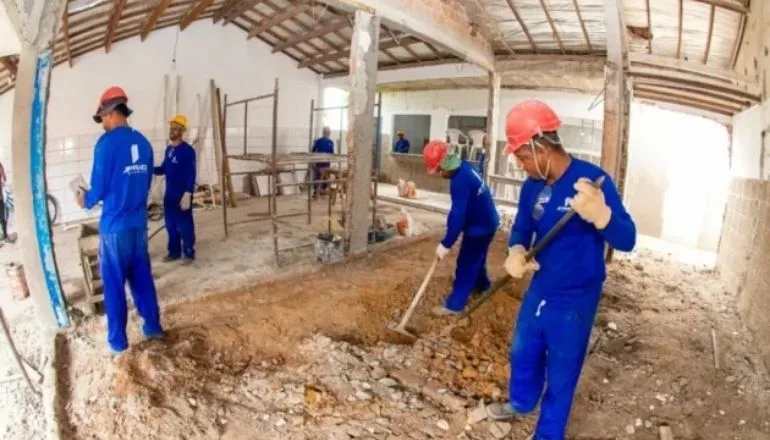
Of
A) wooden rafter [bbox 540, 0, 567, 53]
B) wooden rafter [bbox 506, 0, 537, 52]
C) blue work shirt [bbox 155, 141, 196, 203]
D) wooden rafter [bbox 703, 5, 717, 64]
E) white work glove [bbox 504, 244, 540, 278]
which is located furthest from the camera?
wooden rafter [bbox 506, 0, 537, 52]

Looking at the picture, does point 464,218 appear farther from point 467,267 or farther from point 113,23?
point 113,23

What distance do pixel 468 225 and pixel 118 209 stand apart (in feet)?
8.61

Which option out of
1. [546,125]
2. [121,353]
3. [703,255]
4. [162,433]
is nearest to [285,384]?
[162,433]

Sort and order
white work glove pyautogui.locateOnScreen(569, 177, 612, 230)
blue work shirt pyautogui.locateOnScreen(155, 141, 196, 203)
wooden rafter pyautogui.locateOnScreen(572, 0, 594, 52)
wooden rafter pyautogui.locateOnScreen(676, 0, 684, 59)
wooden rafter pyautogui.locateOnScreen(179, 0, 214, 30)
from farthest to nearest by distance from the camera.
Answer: wooden rafter pyautogui.locateOnScreen(179, 0, 214, 30) → wooden rafter pyautogui.locateOnScreen(572, 0, 594, 52) → blue work shirt pyautogui.locateOnScreen(155, 141, 196, 203) → wooden rafter pyautogui.locateOnScreen(676, 0, 684, 59) → white work glove pyautogui.locateOnScreen(569, 177, 612, 230)

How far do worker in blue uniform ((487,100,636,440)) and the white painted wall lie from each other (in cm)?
723

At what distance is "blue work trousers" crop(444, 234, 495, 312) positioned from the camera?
12.6ft

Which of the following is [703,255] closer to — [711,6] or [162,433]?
[711,6]

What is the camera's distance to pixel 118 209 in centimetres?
288

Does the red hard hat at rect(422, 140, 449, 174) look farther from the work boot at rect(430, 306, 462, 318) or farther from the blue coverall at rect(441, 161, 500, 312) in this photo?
the work boot at rect(430, 306, 462, 318)

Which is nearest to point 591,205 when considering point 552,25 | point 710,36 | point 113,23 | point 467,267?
point 467,267

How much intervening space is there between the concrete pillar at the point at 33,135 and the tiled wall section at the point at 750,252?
5.18m

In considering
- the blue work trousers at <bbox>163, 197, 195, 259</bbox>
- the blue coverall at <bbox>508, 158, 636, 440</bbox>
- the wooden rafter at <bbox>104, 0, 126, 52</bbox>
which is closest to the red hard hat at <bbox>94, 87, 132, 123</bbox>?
the blue work trousers at <bbox>163, 197, 195, 259</bbox>

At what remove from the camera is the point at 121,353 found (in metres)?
2.95

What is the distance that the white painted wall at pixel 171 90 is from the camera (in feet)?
22.6
